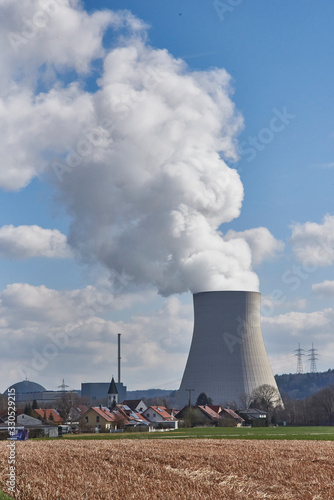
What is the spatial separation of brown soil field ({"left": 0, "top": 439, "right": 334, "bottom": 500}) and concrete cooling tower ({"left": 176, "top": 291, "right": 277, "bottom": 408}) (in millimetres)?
31805

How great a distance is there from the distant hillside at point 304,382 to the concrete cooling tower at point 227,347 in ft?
384

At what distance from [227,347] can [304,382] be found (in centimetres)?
12805

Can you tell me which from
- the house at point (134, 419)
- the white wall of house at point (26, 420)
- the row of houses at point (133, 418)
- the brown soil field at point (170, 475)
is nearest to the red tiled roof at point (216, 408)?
the row of houses at point (133, 418)

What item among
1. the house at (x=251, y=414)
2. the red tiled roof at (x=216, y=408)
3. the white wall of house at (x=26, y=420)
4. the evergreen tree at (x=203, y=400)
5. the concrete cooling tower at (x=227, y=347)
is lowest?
the house at (x=251, y=414)

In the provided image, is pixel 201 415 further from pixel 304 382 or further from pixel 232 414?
pixel 304 382

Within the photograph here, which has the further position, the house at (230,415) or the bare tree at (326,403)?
the bare tree at (326,403)

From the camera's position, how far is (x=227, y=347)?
51875mm

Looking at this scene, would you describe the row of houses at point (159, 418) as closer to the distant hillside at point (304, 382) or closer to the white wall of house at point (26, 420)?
the white wall of house at point (26, 420)

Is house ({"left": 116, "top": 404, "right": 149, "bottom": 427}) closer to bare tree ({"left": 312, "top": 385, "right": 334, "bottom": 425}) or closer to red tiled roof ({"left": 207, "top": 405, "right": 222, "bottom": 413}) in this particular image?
red tiled roof ({"left": 207, "top": 405, "right": 222, "bottom": 413})

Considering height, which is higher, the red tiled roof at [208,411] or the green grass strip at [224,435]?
the red tiled roof at [208,411]

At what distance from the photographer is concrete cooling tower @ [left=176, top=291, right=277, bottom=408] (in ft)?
167

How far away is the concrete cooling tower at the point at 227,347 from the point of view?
2009 inches

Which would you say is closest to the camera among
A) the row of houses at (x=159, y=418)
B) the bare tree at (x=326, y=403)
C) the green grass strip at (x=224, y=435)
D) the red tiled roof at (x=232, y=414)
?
the green grass strip at (x=224, y=435)

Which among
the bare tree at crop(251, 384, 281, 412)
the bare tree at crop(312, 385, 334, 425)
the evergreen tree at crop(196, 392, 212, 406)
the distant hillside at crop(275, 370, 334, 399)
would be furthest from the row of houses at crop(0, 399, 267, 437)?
the distant hillside at crop(275, 370, 334, 399)
